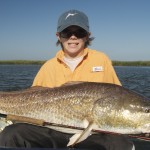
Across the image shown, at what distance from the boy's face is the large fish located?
1.07 metres

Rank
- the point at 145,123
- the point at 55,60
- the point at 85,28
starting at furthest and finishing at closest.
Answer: the point at 55,60 < the point at 85,28 < the point at 145,123

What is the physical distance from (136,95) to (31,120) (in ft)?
5.54

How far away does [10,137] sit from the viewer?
15.8ft

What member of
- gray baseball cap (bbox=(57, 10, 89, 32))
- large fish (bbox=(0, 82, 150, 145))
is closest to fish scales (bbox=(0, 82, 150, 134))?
large fish (bbox=(0, 82, 150, 145))

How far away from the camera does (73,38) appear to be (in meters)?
5.93

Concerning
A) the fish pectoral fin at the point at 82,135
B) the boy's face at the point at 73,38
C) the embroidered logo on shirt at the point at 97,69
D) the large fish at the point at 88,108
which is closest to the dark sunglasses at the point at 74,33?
the boy's face at the point at 73,38

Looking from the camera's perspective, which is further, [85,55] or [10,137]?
[85,55]

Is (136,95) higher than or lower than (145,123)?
higher

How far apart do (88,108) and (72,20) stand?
1828mm

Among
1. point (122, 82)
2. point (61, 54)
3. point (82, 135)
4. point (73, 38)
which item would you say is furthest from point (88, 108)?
point (122, 82)

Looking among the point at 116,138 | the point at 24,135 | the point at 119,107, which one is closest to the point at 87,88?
the point at 119,107

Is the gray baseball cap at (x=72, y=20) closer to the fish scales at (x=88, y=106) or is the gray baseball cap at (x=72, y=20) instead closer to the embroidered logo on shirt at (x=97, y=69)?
the embroidered logo on shirt at (x=97, y=69)

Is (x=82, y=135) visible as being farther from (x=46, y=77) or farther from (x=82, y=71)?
(x=46, y=77)

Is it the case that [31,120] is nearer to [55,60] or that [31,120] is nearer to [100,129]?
[100,129]
